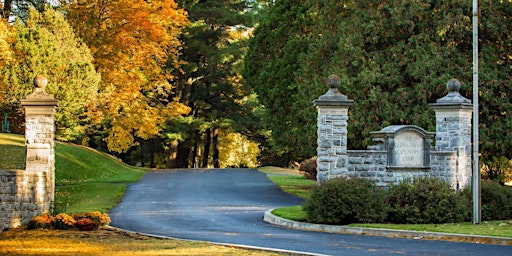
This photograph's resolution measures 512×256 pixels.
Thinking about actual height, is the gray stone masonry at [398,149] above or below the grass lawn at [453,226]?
above

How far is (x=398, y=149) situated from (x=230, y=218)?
16.1 feet

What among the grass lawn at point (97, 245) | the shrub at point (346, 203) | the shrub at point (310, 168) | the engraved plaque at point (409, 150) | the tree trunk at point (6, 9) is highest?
the tree trunk at point (6, 9)

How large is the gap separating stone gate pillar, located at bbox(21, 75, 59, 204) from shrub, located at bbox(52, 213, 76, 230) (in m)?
1.79

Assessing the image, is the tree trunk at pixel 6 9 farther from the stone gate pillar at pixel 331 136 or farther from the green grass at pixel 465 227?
the green grass at pixel 465 227

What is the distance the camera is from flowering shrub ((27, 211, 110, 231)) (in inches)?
750

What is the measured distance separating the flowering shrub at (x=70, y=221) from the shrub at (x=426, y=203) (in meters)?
7.07

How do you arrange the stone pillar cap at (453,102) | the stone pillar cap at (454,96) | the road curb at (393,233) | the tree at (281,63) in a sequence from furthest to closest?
the tree at (281,63)
the stone pillar cap at (454,96)
the stone pillar cap at (453,102)
the road curb at (393,233)

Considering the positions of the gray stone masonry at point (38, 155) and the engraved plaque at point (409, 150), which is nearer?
the gray stone masonry at point (38, 155)

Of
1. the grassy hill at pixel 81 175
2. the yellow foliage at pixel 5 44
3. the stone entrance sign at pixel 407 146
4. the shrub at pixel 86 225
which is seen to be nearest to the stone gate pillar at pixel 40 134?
the shrub at pixel 86 225

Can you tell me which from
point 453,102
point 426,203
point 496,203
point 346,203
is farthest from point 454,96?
point 346,203

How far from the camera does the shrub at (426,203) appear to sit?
2027 cm

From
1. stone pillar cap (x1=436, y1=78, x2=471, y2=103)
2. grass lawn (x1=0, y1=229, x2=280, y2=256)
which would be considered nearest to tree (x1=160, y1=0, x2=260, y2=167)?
stone pillar cap (x1=436, y1=78, x2=471, y2=103)

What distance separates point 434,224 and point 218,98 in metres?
41.4

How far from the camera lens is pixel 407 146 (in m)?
21.8
